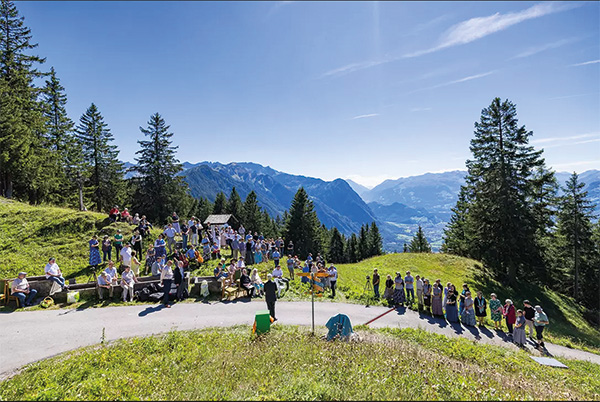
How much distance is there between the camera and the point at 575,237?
1312 inches

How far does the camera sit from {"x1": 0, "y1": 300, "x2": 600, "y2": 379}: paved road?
9.61m

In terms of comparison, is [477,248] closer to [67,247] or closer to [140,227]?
[140,227]

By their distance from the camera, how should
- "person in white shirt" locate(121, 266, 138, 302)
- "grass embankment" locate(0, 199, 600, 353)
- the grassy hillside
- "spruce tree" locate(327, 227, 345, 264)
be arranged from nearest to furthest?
"person in white shirt" locate(121, 266, 138, 302)
the grassy hillside
"grass embankment" locate(0, 199, 600, 353)
"spruce tree" locate(327, 227, 345, 264)

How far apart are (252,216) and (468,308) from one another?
58613 mm

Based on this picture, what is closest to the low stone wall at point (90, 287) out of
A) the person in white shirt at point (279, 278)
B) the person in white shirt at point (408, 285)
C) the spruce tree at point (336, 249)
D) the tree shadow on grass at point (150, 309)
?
the tree shadow on grass at point (150, 309)

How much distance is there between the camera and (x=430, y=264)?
31.7 m

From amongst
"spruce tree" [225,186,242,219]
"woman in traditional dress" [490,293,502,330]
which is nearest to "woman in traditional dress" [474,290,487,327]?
"woman in traditional dress" [490,293,502,330]

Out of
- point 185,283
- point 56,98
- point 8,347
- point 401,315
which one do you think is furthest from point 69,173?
point 401,315

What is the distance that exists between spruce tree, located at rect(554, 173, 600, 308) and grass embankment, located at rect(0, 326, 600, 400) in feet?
103

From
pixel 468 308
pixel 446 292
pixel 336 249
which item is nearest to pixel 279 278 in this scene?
pixel 446 292

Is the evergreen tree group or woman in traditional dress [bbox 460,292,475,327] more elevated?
the evergreen tree group

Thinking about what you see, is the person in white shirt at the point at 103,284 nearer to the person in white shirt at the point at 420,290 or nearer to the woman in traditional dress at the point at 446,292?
the person in white shirt at the point at 420,290

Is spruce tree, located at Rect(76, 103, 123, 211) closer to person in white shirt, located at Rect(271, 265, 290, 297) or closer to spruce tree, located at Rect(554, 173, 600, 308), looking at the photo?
person in white shirt, located at Rect(271, 265, 290, 297)

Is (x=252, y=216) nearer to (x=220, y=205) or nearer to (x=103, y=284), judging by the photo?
→ (x=220, y=205)
